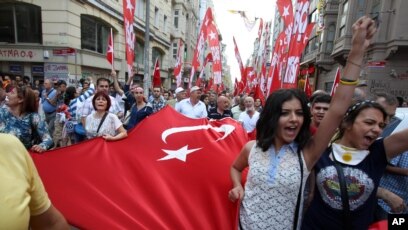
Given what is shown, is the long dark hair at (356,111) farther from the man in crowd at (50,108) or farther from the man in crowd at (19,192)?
the man in crowd at (50,108)

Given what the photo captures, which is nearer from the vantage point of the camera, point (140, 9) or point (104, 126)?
point (104, 126)

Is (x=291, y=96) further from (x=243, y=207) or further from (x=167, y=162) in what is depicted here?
(x=167, y=162)

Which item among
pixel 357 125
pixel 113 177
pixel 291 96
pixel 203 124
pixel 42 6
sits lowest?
pixel 113 177

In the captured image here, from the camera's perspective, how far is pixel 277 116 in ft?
5.93

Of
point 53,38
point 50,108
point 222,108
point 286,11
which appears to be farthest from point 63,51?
point 286,11

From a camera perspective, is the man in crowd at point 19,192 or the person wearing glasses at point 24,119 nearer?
the man in crowd at point 19,192

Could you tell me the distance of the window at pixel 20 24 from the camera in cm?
1463

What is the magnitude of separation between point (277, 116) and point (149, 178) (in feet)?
4.02

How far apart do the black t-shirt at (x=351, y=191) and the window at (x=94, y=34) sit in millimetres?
16276

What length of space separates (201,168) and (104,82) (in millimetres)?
4072

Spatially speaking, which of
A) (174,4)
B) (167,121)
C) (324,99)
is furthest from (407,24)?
(174,4)

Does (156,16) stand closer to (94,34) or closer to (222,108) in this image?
(94,34)

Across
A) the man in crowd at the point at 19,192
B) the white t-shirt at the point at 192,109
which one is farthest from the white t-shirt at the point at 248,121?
the man in crowd at the point at 19,192

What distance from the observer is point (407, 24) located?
14961mm
